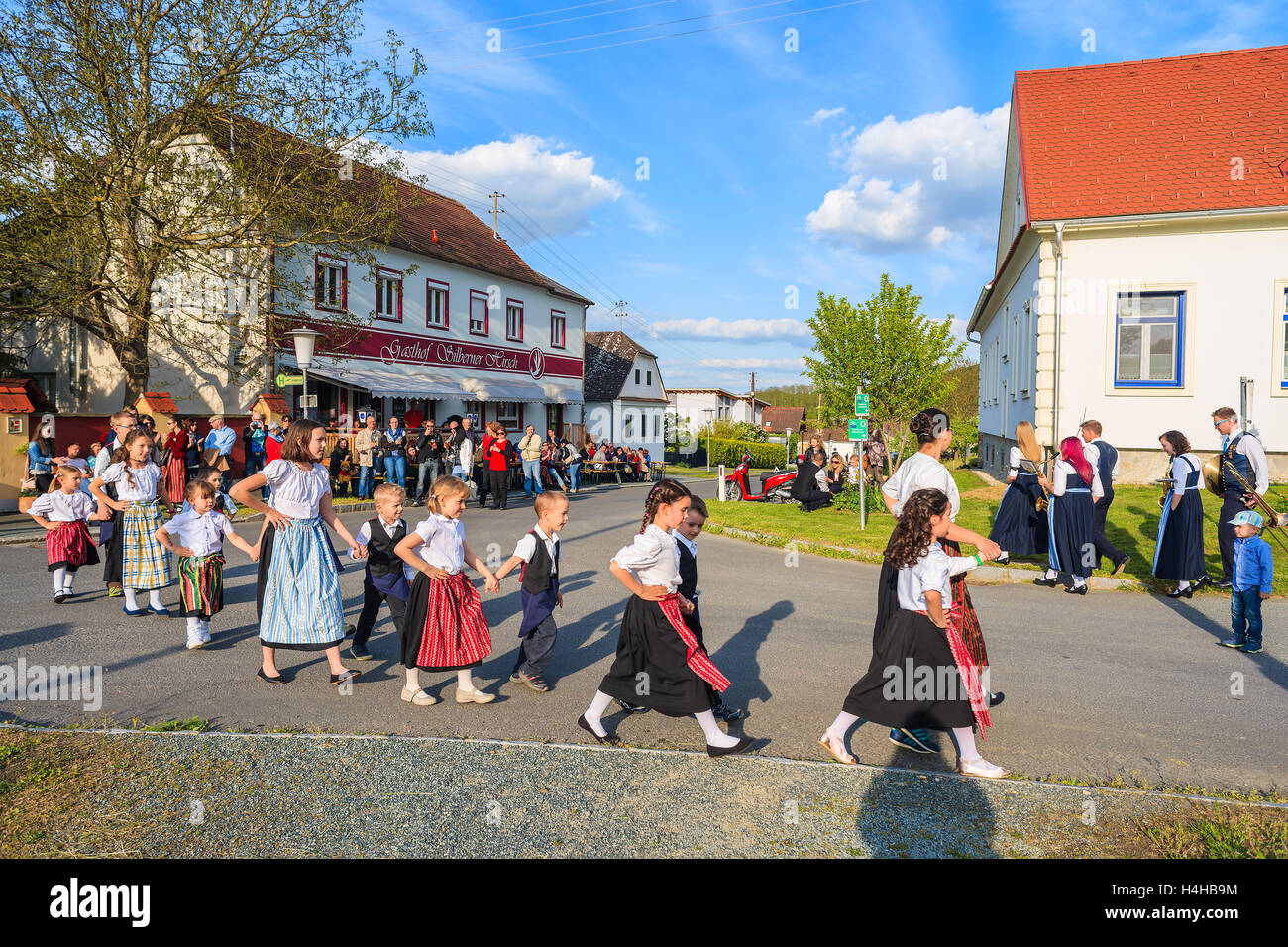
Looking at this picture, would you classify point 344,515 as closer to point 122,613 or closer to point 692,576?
point 122,613

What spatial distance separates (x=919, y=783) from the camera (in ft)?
13.6

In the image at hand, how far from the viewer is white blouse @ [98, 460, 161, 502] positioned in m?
7.73

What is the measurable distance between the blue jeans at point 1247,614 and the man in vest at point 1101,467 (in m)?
Result: 2.72

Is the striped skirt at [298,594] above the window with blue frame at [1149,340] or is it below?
below

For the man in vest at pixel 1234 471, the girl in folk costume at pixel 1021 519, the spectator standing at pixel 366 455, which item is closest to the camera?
the man in vest at pixel 1234 471

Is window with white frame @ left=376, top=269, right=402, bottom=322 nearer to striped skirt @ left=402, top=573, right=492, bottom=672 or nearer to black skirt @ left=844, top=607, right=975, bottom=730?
striped skirt @ left=402, top=573, right=492, bottom=672

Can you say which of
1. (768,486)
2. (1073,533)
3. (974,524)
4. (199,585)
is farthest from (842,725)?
(768,486)

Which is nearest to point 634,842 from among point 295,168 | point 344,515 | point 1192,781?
point 1192,781

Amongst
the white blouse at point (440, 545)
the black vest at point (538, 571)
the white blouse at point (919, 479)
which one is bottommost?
the black vest at point (538, 571)

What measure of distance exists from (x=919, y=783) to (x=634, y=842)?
1550 mm

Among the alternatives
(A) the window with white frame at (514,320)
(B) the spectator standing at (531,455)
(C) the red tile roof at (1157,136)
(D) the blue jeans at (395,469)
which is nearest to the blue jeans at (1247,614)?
(C) the red tile roof at (1157,136)

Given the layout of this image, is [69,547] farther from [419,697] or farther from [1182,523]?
[1182,523]

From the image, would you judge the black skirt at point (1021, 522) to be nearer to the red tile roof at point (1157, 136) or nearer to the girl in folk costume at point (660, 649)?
the girl in folk costume at point (660, 649)

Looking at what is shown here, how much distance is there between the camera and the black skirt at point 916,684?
4363 mm
